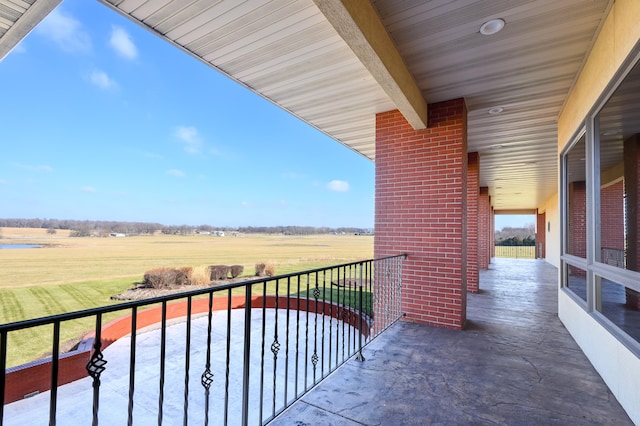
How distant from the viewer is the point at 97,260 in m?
21.1

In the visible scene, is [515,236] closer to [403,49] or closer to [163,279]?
[403,49]

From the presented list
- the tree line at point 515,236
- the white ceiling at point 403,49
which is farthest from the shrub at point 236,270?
the white ceiling at point 403,49

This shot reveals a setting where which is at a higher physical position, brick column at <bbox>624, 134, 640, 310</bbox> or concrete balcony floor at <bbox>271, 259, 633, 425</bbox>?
brick column at <bbox>624, 134, 640, 310</bbox>

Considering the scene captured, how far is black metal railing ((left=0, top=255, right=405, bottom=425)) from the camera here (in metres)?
1.52

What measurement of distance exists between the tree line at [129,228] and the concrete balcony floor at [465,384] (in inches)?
271

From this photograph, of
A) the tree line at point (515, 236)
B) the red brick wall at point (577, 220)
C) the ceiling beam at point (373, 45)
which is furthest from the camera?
the tree line at point (515, 236)

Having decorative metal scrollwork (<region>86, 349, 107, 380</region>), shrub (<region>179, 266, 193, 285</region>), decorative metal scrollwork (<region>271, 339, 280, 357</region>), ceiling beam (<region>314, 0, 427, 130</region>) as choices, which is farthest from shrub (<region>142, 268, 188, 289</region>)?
decorative metal scrollwork (<region>86, 349, 107, 380</region>)

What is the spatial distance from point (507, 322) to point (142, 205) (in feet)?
137

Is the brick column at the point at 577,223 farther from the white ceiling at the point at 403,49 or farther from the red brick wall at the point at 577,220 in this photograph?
the white ceiling at the point at 403,49

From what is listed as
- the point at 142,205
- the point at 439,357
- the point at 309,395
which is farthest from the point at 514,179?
the point at 142,205

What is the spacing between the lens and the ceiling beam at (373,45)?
1.76 meters

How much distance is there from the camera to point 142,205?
3722 cm

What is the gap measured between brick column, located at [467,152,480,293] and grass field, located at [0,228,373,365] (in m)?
8.00

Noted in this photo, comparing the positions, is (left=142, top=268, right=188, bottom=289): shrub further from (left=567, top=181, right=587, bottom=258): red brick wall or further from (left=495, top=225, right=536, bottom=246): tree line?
(left=495, top=225, right=536, bottom=246): tree line
